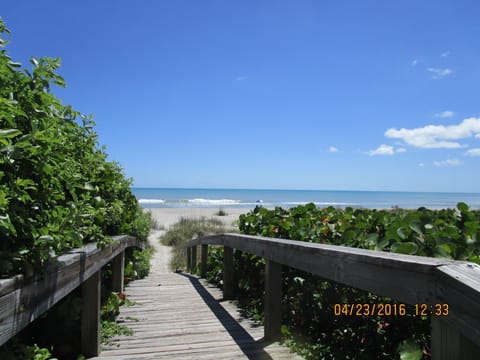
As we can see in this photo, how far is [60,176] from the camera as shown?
5.14 ft

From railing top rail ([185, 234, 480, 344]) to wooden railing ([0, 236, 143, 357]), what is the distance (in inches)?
53.8

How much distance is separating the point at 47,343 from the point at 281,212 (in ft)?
9.16

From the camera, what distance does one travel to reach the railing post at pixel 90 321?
2.55 meters

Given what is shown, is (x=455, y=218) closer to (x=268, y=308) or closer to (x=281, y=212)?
(x=268, y=308)

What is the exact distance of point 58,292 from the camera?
1.70 metres

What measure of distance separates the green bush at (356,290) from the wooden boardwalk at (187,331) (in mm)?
253

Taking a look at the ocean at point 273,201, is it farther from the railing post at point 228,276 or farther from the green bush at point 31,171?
the green bush at point 31,171

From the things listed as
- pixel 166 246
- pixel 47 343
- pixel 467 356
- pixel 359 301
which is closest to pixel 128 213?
pixel 47 343

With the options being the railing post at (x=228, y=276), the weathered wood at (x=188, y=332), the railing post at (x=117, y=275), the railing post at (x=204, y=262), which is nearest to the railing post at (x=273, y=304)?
the weathered wood at (x=188, y=332)

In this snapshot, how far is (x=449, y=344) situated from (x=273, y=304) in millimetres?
1764

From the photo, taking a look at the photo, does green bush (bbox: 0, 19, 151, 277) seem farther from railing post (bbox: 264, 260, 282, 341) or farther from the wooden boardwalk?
railing post (bbox: 264, 260, 282, 341)

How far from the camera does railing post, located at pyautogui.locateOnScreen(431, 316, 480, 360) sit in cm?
114

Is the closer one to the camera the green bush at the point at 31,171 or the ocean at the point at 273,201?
the green bush at the point at 31,171

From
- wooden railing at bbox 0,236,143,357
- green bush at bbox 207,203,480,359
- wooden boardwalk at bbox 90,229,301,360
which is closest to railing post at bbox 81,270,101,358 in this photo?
wooden railing at bbox 0,236,143,357
